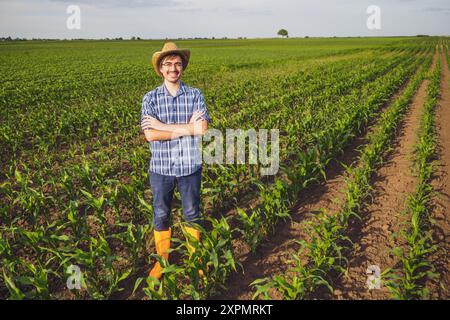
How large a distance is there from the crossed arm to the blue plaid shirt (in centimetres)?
10

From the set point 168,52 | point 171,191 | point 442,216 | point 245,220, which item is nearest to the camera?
point 168,52

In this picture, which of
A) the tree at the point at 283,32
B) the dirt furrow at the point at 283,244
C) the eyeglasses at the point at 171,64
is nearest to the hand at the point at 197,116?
the eyeglasses at the point at 171,64

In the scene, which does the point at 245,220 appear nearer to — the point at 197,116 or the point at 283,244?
the point at 283,244

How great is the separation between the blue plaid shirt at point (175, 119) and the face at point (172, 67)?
0.39 ft

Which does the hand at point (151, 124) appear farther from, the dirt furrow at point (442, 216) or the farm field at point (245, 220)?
the dirt furrow at point (442, 216)

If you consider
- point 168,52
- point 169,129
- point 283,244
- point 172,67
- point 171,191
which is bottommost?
point 283,244

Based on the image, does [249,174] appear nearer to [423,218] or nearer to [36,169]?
[423,218]

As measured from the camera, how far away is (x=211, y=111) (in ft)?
34.5

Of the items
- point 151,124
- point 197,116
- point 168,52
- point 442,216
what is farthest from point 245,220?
point 442,216

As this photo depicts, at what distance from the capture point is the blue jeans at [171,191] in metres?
3.04

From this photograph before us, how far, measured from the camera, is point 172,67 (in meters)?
2.78

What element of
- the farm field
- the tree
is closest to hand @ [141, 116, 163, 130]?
the farm field

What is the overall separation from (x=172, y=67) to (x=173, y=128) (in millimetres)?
530
